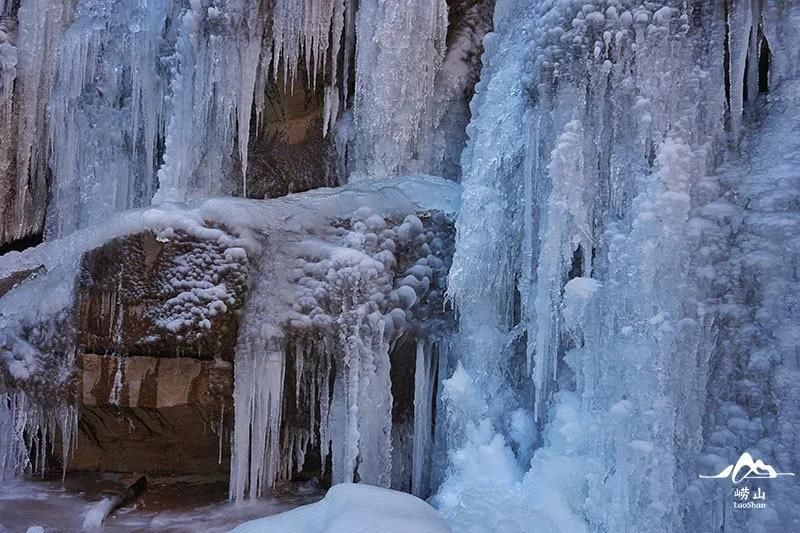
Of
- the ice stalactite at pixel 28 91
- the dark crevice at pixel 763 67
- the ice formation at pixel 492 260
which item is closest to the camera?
the ice formation at pixel 492 260

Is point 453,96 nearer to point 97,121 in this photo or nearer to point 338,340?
point 338,340

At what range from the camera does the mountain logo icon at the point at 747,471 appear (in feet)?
9.64

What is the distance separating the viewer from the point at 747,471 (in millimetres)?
2979

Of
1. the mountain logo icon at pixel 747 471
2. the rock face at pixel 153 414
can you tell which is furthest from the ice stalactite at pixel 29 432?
the mountain logo icon at pixel 747 471

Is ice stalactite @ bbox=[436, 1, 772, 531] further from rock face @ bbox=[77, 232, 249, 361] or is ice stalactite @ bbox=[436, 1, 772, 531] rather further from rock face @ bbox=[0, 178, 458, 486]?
rock face @ bbox=[77, 232, 249, 361]

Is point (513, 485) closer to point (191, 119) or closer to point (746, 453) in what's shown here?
point (746, 453)

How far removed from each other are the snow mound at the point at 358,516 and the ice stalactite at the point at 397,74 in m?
3.32

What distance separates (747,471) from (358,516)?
1.69m

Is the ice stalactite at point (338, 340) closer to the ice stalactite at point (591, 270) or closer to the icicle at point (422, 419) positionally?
the icicle at point (422, 419)

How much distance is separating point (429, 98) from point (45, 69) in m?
3.95

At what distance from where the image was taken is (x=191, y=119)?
6.12 metres

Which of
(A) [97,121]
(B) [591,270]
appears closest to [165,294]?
(B) [591,270]

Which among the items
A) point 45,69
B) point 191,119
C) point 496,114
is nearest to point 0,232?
point 45,69

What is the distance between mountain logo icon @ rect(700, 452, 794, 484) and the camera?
2.94 meters
